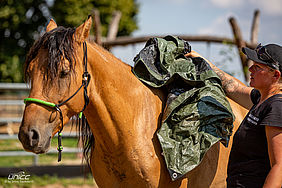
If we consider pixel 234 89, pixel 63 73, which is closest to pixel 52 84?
pixel 63 73

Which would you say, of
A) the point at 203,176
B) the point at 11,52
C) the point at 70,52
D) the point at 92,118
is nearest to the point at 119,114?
the point at 92,118

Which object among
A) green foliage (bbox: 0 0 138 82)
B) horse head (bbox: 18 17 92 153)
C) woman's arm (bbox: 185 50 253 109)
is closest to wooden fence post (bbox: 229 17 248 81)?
woman's arm (bbox: 185 50 253 109)

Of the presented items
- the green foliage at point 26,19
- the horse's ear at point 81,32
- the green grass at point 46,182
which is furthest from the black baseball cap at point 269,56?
→ the green foliage at point 26,19

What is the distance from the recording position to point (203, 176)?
278cm

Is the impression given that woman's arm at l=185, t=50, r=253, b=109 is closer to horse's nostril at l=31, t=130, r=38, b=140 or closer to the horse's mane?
the horse's mane

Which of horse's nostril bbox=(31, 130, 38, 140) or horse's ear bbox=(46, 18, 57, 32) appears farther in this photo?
horse's ear bbox=(46, 18, 57, 32)

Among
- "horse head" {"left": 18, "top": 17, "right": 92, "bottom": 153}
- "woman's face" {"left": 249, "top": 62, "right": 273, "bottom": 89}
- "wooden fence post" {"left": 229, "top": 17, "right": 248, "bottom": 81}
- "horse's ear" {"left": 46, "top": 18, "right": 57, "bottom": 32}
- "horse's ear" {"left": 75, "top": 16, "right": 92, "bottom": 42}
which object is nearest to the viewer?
"woman's face" {"left": 249, "top": 62, "right": 273, "bottom": 89}

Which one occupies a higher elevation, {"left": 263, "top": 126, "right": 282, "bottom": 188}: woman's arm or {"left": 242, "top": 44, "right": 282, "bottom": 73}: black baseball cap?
{"left": 242, "top": 44, "right": 282, "bottom": 73}: black baseball cap

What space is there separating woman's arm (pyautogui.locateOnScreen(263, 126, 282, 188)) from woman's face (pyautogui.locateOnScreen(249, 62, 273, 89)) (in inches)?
12.1

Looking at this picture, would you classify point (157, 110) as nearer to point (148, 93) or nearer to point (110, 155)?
point (148, 93)

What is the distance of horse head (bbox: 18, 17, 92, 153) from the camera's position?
2.25 m

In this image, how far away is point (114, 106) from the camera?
258cm

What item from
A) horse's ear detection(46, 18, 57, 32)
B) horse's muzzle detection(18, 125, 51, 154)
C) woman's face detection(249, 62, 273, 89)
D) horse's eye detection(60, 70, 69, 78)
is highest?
horse's ear detection(46, 18, 57, 32)

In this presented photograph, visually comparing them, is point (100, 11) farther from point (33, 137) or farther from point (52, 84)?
point (33, 137)
